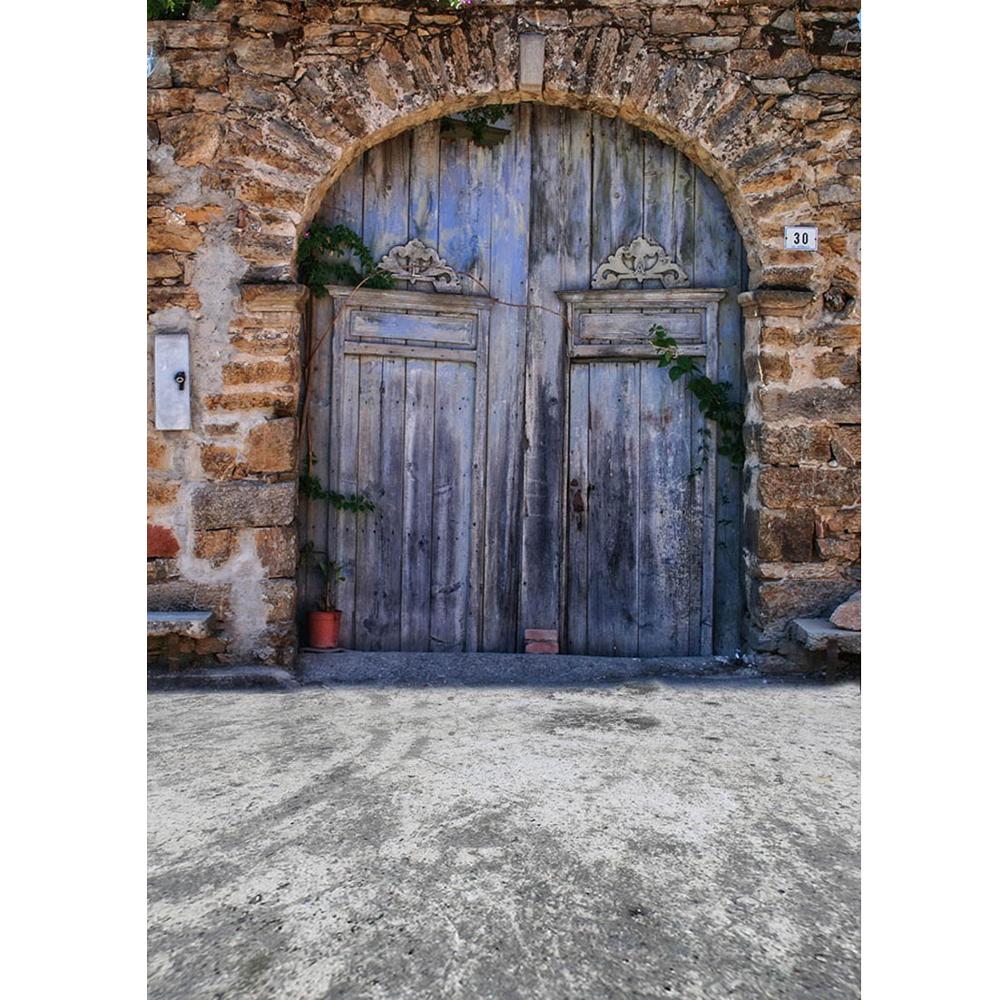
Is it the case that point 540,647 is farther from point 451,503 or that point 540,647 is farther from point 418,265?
point 418,265

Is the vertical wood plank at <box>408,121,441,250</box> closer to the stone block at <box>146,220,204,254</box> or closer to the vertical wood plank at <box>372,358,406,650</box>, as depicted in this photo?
the vertical wood plank at <box>372,358,406,650</box>

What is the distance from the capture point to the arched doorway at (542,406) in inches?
165

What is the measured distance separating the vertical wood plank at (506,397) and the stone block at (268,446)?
3.34 feet

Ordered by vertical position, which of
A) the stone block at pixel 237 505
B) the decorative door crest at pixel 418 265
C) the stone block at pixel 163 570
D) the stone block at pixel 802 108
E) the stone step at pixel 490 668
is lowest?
the stone step at pixel 490 668

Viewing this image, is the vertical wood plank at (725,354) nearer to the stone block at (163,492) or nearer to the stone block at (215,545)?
the stone block at (215,545)

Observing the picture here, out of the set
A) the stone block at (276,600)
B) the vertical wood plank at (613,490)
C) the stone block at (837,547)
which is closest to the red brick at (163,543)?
the stone block at (276,600)

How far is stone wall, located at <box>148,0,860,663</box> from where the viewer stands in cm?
381

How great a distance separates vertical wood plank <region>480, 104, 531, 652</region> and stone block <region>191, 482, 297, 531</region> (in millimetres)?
1062

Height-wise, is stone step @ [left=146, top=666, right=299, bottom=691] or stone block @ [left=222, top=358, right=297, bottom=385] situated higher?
stone block @ [left=222, top=358, right=297, bottom=385]

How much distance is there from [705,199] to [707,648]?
2259mm

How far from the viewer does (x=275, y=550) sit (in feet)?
12.6

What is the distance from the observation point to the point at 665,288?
13.8ft

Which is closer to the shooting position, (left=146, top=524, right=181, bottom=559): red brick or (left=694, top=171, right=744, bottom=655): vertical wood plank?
(left=146, top=524, right=181, bottom=559): red brick

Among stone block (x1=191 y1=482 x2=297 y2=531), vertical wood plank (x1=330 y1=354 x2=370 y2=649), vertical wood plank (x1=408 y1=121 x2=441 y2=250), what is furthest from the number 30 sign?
stone block (x1=191 y1=482 x2=297 y2=531)
